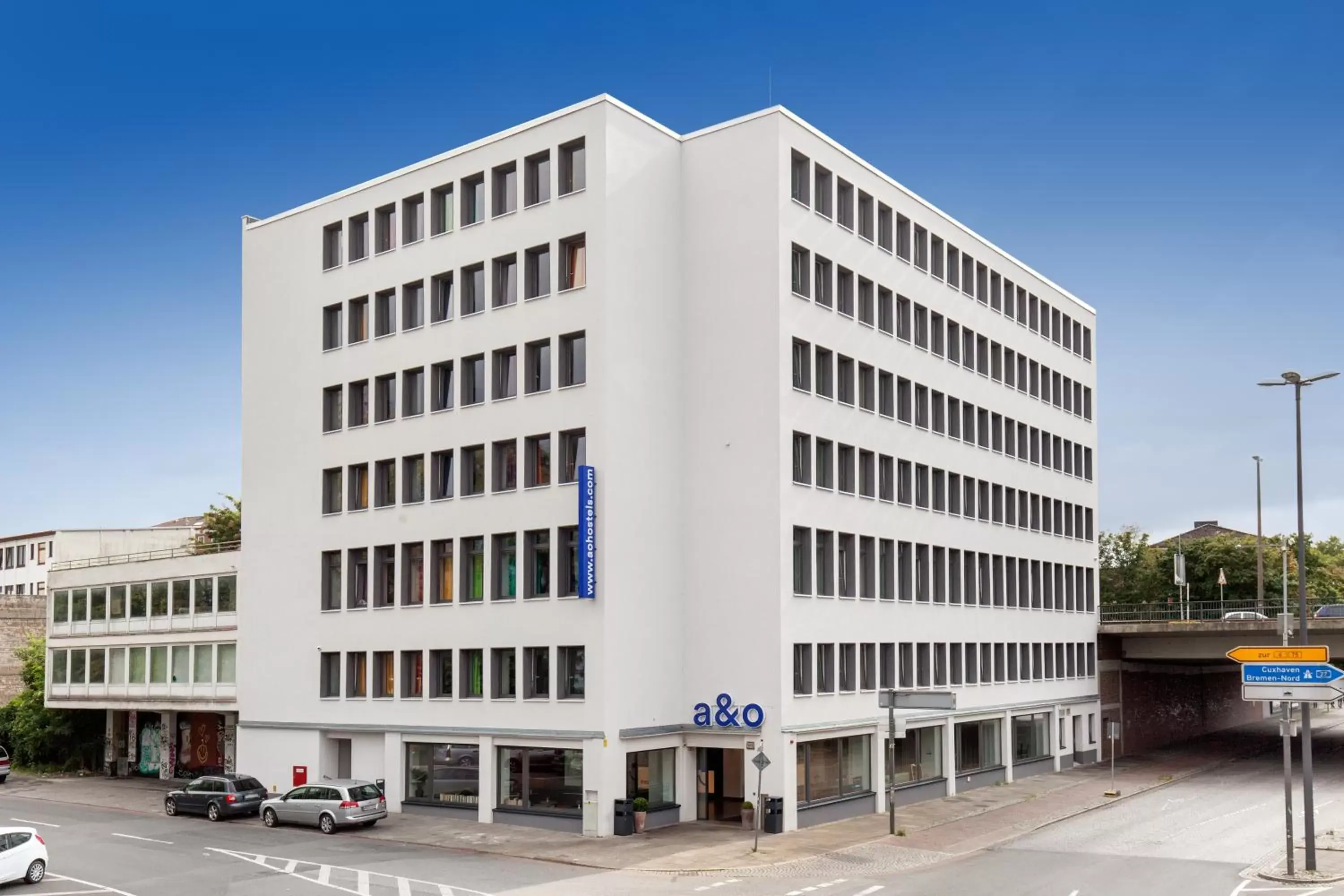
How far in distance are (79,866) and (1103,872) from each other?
26189mm

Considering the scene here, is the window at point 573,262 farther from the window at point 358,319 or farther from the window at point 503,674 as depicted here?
the window at point 503,674

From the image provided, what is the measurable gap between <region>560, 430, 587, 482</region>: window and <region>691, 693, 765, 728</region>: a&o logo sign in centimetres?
841

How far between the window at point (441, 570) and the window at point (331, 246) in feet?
40.3

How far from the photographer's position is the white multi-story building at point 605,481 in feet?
137

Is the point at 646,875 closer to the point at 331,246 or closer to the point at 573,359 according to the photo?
the point at 573,359

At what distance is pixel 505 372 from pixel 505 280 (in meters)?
3.21

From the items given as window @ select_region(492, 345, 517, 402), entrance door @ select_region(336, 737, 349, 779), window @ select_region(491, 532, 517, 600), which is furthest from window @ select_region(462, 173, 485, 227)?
entrance door @ select_region(336, 737, 349, 779)

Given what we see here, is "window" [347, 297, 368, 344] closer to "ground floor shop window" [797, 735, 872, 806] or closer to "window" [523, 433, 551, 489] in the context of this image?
"window" [523, 433, 551, 489]

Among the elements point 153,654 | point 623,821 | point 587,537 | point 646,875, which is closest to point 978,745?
point 623,821

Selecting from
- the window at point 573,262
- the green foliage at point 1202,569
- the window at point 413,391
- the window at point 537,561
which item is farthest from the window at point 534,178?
the green foliage at point 1202,569

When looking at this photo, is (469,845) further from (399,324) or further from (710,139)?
(710,139)

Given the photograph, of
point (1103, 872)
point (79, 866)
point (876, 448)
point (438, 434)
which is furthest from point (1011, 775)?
point (79, 866)

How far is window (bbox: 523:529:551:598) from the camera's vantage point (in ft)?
139

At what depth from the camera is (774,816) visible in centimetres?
4056
